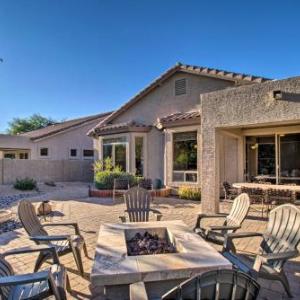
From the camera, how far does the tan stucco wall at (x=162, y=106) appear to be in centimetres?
1489

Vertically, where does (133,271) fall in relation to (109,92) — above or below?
below

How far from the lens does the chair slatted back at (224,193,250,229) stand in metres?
5.46

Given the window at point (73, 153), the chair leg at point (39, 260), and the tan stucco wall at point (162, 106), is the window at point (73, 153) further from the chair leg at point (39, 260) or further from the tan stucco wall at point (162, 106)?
the chair leg at point (39, 260)

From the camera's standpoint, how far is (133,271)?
312 cm

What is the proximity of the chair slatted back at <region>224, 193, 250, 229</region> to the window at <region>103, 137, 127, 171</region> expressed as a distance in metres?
11.7

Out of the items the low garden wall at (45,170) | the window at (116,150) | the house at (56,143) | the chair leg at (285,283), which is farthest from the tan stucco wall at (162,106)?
the house at (56,143)

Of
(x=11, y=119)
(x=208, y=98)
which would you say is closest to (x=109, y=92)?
(x=208, y=98)

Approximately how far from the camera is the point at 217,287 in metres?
2.10

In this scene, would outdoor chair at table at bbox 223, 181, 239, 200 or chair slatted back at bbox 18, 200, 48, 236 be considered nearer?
chair slatted back at bbox 18, 200, 48, 236

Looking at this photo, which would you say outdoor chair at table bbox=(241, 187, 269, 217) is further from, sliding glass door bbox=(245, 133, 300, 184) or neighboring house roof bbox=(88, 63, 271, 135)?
neighboring house roof bbox=(88, 63, 271, 135)

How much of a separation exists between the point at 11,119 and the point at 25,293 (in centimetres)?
5527

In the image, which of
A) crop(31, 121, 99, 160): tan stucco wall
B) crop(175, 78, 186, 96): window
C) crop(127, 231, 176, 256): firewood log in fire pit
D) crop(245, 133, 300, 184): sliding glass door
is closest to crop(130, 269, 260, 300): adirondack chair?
crop(127, 231, 176, 256): firewood log in fire pit

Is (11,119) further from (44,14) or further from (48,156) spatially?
(44,14)

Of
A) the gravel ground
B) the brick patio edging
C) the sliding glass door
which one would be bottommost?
the gravel ground
